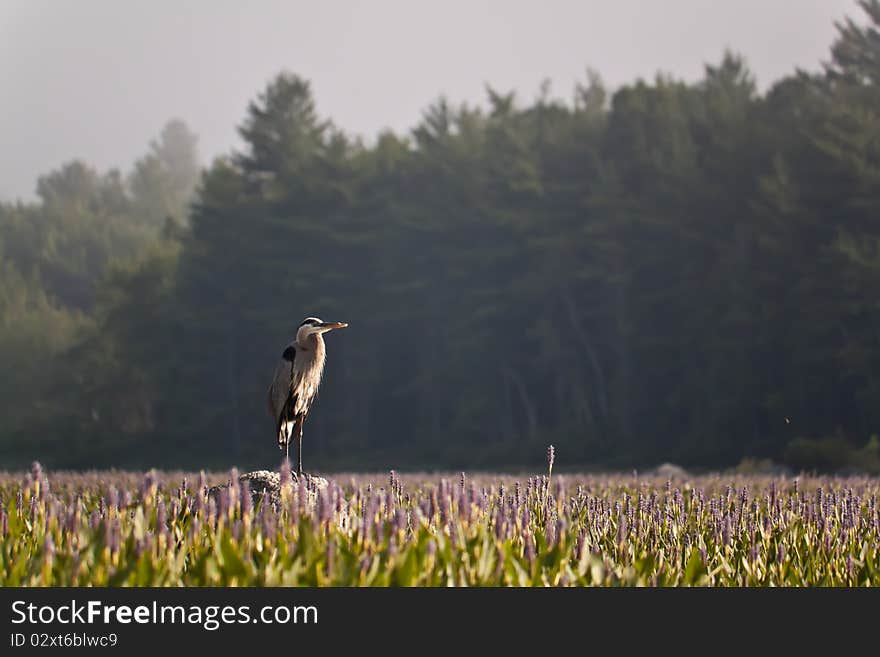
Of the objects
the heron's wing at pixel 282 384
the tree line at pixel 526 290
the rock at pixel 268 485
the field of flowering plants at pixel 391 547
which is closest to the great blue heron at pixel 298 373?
the heron's wing at pixel 282 384

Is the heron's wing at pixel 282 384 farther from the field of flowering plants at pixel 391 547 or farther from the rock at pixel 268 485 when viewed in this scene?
the field of flowering plants at pixel 391 547

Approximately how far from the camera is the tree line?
48.5 metres

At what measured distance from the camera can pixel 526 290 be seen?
61188 millimetres

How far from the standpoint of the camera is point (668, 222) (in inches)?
2135

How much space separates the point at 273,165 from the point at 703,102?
81.1ft

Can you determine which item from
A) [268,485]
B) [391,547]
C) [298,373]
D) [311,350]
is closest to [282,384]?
[298,373]

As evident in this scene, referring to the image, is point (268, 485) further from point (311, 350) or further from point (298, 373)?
point (311, 350)

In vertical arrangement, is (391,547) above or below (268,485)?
below

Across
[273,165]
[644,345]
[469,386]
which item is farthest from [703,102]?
[273,165]

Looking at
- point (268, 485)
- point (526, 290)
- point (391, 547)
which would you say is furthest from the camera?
point (526, 290)

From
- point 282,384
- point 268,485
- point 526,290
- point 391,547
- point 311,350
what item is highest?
point 526,290

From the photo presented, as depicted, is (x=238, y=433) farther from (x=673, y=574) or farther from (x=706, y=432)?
(x=673, y=574)
